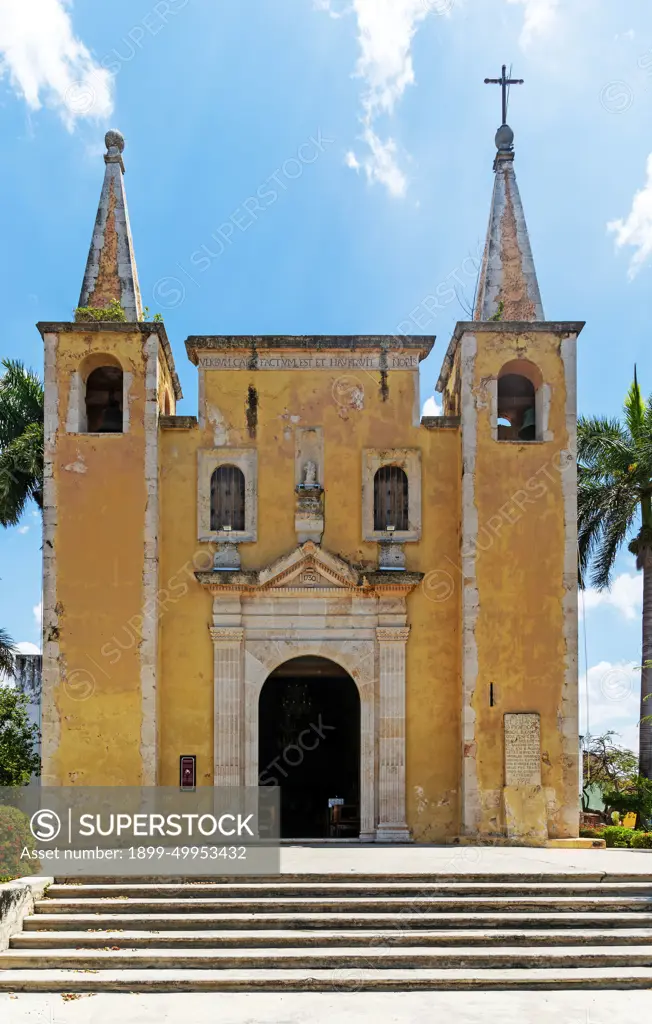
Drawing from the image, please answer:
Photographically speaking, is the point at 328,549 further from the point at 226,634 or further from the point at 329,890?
the point at 329,890

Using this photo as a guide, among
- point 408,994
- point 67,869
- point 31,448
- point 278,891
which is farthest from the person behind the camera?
point 31,448

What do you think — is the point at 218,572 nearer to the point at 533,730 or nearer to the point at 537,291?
the point at 533,730

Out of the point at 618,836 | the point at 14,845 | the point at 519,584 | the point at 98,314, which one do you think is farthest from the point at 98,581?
the point at 618,836

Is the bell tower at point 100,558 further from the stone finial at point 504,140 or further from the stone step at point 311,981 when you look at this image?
the stone finial at point 504,140

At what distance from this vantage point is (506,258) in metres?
17.7

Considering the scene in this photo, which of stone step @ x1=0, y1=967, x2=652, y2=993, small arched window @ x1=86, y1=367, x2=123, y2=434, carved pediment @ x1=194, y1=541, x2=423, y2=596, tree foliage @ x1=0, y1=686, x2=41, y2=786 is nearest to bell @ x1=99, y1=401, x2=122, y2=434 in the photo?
small arched window @ x1=86, y1=367, x2=123, y2=434

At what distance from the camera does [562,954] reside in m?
10.7

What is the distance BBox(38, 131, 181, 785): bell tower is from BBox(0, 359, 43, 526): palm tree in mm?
3580

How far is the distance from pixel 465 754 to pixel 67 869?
600cm

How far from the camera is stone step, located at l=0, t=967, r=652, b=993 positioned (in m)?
10.2

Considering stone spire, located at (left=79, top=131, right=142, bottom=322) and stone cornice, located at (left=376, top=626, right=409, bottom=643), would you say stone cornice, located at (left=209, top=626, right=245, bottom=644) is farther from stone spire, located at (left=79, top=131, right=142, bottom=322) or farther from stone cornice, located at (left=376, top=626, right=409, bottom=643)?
stone spire, located at (left=79, top=131, right=142, bottom=322)

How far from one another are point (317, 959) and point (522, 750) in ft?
19.7

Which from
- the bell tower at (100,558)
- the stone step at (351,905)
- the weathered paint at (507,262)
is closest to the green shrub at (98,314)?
the bell tower at (100,558)

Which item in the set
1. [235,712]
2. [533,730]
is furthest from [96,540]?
[533,730]
